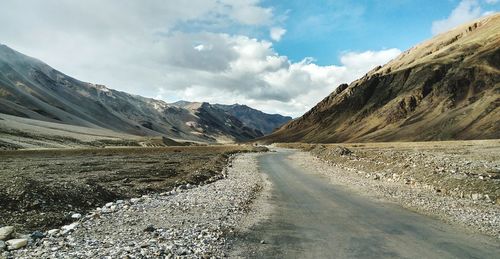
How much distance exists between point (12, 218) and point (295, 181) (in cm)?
2358

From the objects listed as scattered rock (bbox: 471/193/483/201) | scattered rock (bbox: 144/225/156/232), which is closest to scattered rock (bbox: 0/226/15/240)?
scattered rock (bbox: 144/225/156/232)

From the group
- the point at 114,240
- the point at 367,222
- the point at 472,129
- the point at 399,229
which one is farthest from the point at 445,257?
the point at 472,129

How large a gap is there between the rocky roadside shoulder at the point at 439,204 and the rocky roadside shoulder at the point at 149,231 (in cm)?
943

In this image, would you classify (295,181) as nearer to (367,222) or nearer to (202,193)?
(202,193)

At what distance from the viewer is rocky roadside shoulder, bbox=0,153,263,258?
42.3 ft

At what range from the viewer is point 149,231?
52.0 ft

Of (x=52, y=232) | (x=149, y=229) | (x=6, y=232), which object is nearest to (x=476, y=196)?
(x=149, y=229)

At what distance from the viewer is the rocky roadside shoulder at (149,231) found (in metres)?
12.9

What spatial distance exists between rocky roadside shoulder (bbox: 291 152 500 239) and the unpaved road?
114 centimetres

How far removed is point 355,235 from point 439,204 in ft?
31.8

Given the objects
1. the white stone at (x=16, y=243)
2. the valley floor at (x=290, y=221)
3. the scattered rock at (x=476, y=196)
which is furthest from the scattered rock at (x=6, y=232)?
the scattered rock at (x=476, y=196)

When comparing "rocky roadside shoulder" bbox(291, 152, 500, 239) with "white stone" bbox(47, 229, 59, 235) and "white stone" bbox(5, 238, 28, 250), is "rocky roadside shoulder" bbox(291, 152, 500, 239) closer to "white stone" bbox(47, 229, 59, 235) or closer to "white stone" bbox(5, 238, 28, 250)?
"white stone" bbox(47, 229, 59, 235)

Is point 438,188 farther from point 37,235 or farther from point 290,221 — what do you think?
point 37,235

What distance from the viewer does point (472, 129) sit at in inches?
5694
